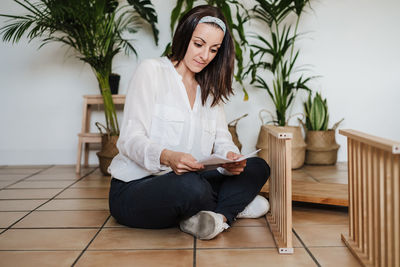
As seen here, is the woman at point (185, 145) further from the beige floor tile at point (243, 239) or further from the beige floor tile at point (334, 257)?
the beige floor tile at point (334, 257)

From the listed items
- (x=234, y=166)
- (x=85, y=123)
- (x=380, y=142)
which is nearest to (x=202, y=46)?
(x=234, y=166)

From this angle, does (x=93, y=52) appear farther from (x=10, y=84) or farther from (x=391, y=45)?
(x=391, y=45)

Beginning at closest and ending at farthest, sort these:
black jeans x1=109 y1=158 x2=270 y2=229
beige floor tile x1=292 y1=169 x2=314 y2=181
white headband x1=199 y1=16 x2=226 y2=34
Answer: black jeans x1=109 y1=158 x2=270 y2=229
white headband x1=199 y1=16 x2=226 y2=34
beige floor tile x1=292 y1=169 x2=314 y2=181

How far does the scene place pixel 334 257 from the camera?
1248 millimetres

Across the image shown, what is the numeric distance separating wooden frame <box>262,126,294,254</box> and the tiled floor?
4cm

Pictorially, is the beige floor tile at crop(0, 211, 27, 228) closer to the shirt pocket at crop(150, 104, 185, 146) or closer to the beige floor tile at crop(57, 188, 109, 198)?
the beige floor tile at crop(57, 188, 109, 198)

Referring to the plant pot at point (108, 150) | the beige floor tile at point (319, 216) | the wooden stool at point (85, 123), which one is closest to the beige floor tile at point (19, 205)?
the plant pot at point (108, 150)

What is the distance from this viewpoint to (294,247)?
134cm

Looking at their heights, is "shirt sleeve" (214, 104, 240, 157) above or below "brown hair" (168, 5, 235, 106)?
below

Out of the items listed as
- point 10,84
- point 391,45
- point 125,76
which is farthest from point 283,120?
point 10,84

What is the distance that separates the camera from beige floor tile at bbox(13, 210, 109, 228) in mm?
1632

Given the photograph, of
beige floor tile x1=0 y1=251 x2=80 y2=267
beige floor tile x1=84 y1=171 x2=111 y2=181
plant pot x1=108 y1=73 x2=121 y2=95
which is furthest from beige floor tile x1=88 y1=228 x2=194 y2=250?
plant pot x1=108 y1=73 x2=121 y2=95

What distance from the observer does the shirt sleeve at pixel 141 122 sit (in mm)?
1332

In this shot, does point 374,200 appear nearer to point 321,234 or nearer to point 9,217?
point 321,234
